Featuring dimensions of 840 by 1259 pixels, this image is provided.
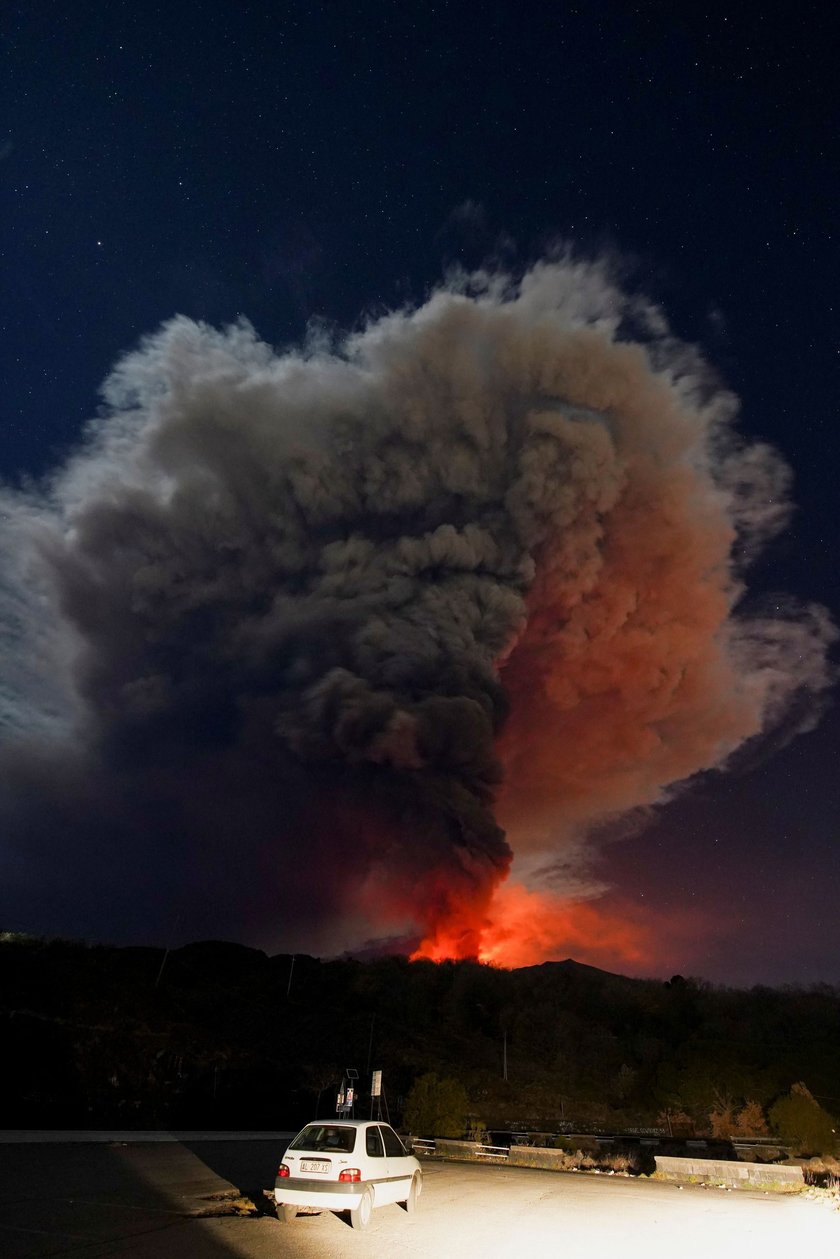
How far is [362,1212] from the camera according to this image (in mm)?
9367

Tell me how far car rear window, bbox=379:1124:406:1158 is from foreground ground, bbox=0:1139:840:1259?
0.71 meters

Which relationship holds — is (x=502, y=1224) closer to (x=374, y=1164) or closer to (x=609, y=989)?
(x=374, y=1164)

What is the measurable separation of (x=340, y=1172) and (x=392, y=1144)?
1787 mm

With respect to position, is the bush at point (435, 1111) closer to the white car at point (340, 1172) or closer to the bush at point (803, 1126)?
the bush at point (803, 1126)

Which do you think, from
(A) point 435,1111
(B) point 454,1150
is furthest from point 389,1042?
(B) point 454,1150

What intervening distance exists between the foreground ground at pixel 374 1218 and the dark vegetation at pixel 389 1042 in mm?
13051

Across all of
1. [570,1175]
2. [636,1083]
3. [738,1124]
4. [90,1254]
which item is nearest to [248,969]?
[636,1083]

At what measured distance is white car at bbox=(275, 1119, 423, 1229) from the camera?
30.4 feet

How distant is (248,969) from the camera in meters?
87.9

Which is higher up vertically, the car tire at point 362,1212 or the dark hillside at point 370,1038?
the dark hillside at point 370,1038

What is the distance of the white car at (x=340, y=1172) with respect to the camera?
927 centimetres

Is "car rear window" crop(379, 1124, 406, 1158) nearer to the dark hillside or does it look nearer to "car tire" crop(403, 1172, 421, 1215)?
"car tire" crop(403, 1172, 421, 1215)

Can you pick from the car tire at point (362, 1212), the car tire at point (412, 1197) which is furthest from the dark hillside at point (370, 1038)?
the car tire at point (362, 1212)

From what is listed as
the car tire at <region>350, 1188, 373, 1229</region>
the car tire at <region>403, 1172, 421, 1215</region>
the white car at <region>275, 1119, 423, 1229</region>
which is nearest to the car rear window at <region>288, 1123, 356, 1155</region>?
the white car at <region>275, 1119, 423, 1229</region>
